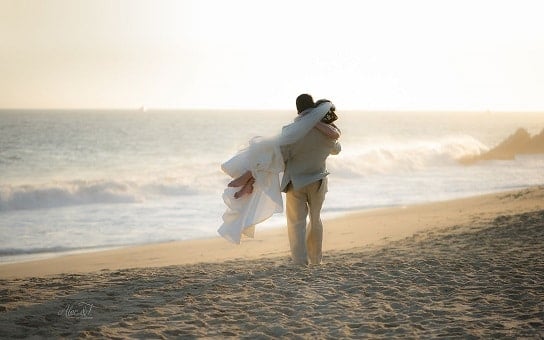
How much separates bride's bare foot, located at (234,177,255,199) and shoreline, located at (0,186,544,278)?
2.58 m

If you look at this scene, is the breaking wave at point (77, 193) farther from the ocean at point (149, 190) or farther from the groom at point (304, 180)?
the groom at point (304, 180)

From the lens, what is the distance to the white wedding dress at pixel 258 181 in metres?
6.71

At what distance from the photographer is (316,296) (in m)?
5.75

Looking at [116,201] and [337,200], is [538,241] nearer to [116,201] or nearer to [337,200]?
[337,200]

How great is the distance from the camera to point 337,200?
18.2 m

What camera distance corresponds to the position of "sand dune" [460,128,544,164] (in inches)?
1475

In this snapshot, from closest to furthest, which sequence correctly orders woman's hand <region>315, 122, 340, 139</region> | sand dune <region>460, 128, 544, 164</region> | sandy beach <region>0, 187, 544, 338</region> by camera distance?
sandy beach <region>0, 187, 544, 338</region> → woman's hand <region>315, 122, 340, 139</region> → sand dune <region>460, 128, 544, 164</region>

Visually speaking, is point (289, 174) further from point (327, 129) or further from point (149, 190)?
point (149, 190)

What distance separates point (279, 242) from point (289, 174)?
446 cm

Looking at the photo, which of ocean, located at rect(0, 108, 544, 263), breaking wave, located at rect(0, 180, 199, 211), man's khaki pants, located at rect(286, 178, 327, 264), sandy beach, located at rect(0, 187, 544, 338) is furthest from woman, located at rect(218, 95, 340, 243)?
breaking wave, located at rect(0, 180, 199, 211)

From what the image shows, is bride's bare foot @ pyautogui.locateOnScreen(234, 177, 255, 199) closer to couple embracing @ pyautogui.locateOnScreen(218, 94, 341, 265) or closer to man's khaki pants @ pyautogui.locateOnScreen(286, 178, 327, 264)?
couple embracing @ pyautogui.locateOnScreen(218, 94, 341, 265)

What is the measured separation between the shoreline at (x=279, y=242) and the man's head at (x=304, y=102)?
10.6 feet

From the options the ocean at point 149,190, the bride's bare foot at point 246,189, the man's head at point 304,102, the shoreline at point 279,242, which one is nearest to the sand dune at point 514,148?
the ocean at point 149,190

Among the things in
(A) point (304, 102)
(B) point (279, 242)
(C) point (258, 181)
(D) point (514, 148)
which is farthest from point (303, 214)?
(D) point (514, 148)
